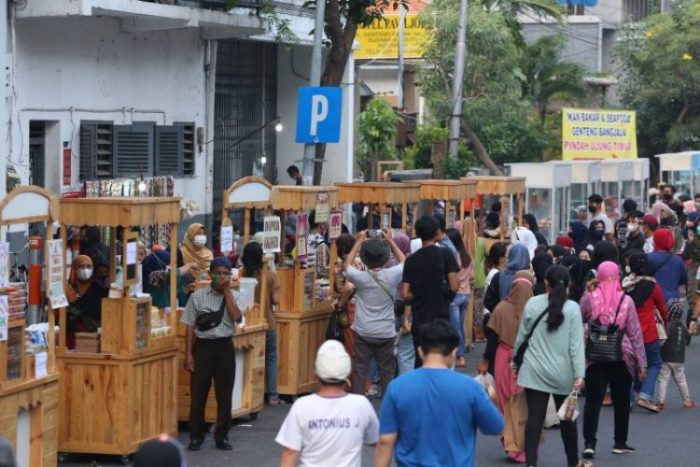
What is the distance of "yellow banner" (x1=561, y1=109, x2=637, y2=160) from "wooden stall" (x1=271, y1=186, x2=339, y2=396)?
62.0 feet

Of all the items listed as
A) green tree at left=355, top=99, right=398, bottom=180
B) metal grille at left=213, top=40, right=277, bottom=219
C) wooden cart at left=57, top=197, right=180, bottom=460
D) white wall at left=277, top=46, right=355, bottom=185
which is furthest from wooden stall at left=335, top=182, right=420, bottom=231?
green tree at left=355, top=99, right=398, bottom=180

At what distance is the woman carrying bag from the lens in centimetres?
1064

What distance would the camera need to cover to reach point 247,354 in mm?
13617

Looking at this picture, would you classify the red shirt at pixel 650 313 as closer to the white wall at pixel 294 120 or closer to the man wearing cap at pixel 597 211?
the man wearing cap at pixel 597 211

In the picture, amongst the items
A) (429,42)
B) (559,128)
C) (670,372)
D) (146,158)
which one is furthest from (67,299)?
(559,128)

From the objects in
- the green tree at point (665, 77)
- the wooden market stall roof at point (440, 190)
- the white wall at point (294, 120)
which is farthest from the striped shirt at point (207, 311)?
the green tree at point (665, 77)

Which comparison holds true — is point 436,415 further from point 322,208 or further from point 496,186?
point 496,186

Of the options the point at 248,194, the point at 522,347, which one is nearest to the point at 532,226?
the point at 248,194

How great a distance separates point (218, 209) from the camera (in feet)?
75.0

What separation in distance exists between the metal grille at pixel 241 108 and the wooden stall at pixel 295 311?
798 centimetres

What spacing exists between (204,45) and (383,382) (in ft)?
29.7

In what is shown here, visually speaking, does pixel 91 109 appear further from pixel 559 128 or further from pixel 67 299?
pixel 559 128

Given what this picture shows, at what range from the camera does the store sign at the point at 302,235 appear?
14734 mm

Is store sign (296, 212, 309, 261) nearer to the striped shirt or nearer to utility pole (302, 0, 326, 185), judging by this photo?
the striped shirt
